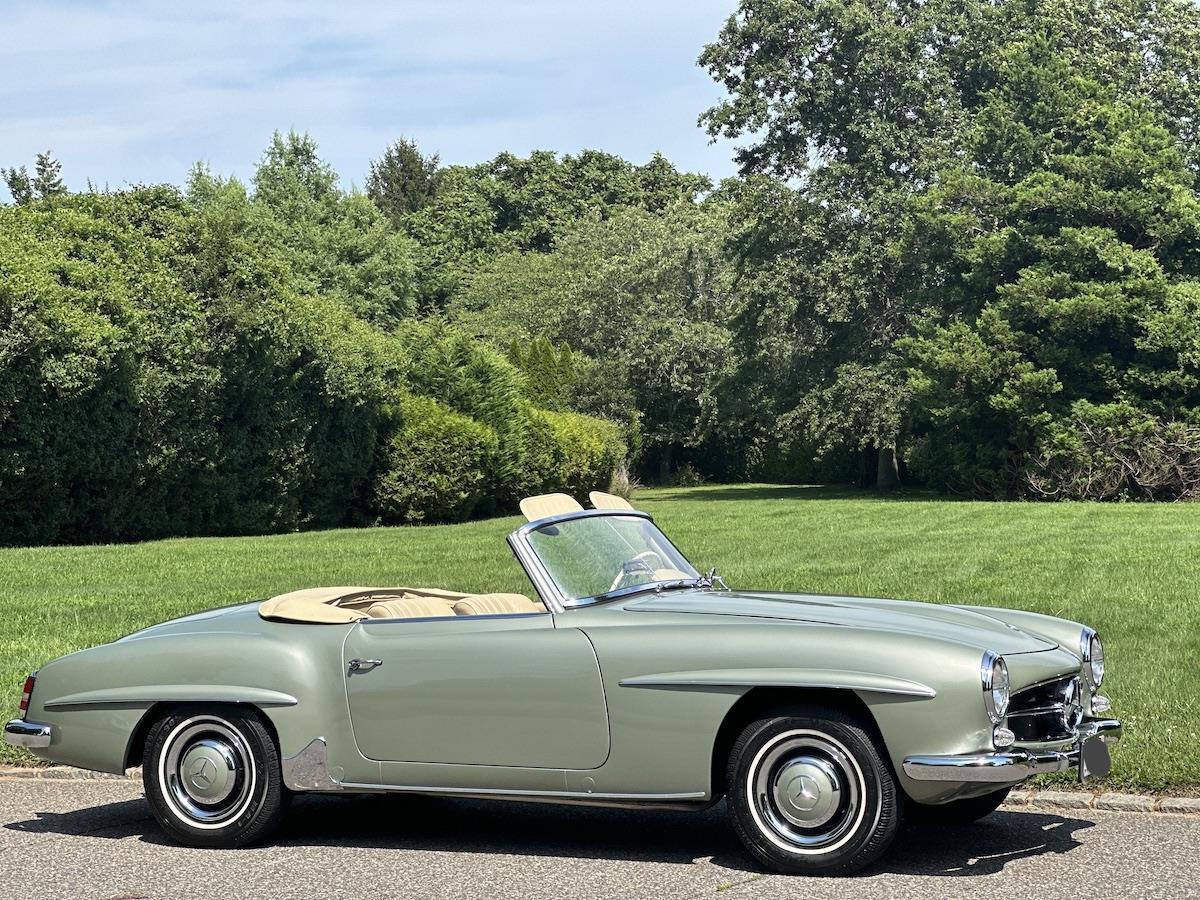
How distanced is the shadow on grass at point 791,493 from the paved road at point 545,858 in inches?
1325

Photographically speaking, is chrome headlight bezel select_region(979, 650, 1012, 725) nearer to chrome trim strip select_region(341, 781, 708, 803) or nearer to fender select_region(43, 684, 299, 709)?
chrome trim strip select_region(341, 781, 708, 803)

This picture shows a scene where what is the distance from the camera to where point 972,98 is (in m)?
50.1

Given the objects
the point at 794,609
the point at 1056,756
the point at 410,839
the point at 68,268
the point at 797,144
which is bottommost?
the point at 410,839

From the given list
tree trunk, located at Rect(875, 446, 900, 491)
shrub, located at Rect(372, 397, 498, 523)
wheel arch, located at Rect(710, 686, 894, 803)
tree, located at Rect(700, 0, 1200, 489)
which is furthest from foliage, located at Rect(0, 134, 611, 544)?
wheel arch, located at Rect(710, 686, 894, 803)

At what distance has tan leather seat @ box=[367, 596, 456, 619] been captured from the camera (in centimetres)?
652

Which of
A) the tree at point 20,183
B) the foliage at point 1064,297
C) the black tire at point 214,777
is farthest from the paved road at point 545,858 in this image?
the tree at point 20,183

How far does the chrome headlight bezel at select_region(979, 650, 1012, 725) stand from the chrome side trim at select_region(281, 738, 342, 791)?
2.58m

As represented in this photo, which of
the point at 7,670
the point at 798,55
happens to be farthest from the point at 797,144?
the point at 7,670

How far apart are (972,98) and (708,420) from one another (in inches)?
550

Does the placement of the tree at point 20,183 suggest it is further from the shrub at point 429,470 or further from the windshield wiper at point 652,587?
the windshield wiper at point 652,587

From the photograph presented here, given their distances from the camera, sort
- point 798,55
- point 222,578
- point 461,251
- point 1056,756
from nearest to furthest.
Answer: point 1056,756 < point 222,578 < point 798,55 < point 461,251

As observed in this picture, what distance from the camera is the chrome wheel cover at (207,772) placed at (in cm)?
638

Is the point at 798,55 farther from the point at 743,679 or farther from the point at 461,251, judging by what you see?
the point at 743,679

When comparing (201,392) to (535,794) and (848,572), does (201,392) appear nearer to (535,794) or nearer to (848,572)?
(848,572)
